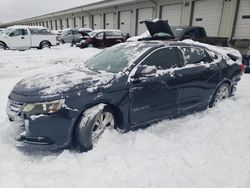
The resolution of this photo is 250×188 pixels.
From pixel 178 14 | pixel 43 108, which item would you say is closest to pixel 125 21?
pixel 178 14

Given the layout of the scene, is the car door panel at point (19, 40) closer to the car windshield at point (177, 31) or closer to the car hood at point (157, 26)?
the car windshield at point (177, 31)

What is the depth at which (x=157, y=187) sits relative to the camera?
9.19 feet

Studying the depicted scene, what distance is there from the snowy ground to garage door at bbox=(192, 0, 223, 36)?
1267 centimetres

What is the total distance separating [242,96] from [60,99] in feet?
16.4

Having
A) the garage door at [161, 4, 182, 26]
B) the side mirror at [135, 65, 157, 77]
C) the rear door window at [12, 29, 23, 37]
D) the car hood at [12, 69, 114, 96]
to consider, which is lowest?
the rear door window at [12, 29, 23, 37]

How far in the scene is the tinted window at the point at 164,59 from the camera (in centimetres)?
408

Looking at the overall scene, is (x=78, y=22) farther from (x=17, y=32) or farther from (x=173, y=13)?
(x=173, y=13)

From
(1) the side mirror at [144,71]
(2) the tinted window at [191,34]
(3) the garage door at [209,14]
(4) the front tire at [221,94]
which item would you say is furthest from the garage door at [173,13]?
(1) the side mirror at [144,71]

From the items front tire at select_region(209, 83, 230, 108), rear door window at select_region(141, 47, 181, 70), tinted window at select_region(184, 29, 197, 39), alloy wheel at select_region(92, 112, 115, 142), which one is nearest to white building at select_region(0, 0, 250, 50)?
tinted window at select_region(184, 29, 197, 39)

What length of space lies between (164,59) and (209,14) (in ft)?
43.5

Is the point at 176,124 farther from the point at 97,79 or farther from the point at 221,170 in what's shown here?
the point at 97,79

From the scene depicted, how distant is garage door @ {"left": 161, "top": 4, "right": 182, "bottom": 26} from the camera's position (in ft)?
59.7

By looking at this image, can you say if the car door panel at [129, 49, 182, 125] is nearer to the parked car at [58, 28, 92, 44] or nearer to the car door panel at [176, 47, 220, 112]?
the car door panel at [176, 47, 220, 112]

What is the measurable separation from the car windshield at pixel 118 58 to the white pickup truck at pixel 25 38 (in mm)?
14581
